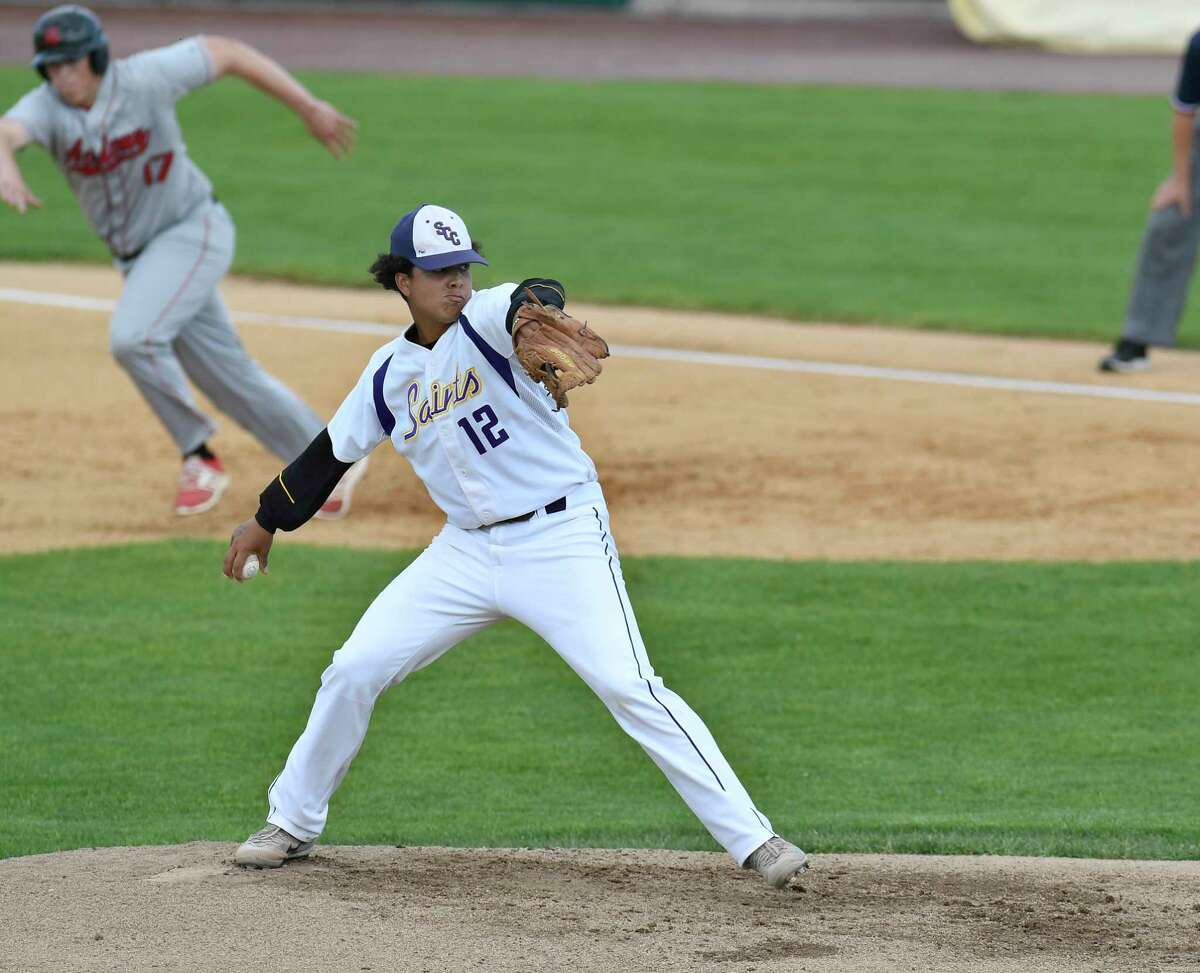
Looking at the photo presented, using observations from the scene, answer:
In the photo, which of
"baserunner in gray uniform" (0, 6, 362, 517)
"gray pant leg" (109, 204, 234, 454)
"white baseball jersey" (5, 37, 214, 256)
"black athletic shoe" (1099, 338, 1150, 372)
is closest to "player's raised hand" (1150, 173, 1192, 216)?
"black athletic shoe" (1099, 338, 1150, 372)

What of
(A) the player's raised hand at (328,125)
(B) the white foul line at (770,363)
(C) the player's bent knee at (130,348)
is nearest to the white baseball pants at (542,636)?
(C) the player's bent knee at (130,348)

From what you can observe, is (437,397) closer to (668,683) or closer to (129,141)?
(668,683)

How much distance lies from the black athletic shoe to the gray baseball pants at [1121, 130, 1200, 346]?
1.05 ft

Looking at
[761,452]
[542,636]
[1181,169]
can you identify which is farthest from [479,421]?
[1181,169]

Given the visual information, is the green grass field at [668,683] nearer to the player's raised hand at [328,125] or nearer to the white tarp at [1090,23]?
the player's raised hand at [328,125]

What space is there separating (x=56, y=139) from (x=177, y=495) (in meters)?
1.90

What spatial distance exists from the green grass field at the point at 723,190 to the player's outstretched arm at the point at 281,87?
600 cm

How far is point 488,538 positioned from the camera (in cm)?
536

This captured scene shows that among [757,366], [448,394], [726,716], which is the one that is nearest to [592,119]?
[757,366]

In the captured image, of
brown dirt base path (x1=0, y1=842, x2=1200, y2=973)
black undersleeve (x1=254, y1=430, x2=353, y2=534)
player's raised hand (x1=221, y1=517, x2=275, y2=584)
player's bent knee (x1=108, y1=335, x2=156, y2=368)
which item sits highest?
black undersleeve (x1=254, y1=430, x2=353, y2=534)

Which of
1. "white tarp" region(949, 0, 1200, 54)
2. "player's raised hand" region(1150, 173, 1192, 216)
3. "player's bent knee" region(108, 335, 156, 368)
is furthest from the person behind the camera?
"white tarp" region(949, 0, 1200, 54)

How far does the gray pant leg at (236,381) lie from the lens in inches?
366

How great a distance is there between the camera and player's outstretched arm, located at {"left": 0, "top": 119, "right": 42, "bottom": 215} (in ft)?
26.7

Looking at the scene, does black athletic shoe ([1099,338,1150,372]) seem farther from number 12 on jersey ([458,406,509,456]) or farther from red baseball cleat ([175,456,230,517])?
number 12 on jersey ([458,406,509,456])
